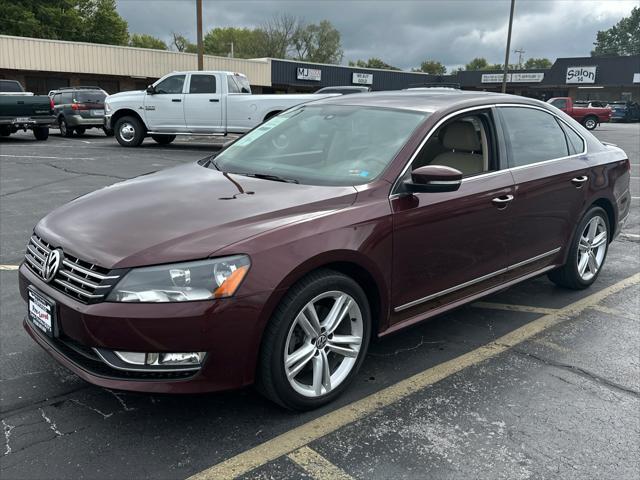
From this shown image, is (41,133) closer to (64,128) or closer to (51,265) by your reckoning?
(64,128)

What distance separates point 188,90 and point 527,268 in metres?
12.7

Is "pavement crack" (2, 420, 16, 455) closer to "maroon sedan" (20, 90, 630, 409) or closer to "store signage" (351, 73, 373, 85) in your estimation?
"maroon sedan" (20, 90, 630, 409)

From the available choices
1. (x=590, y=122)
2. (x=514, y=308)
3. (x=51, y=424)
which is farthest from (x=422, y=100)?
(x=590, y=122)

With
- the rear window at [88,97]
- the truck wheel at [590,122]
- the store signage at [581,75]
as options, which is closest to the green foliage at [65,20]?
the rear window at [88,97]

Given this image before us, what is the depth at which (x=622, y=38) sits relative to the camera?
418ft

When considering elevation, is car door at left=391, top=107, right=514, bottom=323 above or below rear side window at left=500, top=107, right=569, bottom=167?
below

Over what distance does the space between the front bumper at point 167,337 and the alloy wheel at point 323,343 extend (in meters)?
0.27

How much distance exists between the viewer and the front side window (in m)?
15.3

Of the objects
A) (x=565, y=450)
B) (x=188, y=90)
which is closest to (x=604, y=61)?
(x=188, y=90)

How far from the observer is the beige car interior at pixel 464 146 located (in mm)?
3793

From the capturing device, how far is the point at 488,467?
8.40 ft

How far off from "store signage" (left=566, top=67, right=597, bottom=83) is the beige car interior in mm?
54145

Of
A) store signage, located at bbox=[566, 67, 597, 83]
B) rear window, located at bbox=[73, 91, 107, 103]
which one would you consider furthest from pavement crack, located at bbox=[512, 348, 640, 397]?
store signage, located at bbox=[566, 67, 597, 83]

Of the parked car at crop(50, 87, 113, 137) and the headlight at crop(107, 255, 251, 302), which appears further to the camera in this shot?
the parked car at crop(50, 87, 113, 137)
